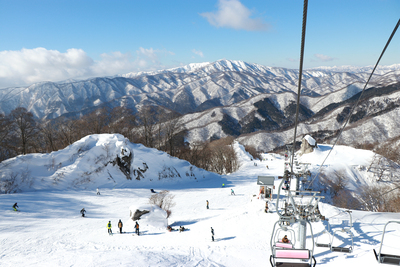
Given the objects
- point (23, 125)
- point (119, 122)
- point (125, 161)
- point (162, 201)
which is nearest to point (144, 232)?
point (162, 201)

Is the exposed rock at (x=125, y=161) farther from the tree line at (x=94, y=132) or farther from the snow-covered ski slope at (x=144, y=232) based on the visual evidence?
the tree line at (x=94, y=132)

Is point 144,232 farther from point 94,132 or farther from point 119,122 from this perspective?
point 94,132

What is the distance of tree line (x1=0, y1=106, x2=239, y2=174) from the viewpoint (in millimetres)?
33531

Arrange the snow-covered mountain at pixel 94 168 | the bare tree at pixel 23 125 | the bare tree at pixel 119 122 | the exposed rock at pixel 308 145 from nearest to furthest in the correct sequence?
the snow-covered mountain at pixel 94 168 → the bare tree at pixel 23 125 → the bare tree at pixel 119 122 → the exposed rock at pixel 308 145

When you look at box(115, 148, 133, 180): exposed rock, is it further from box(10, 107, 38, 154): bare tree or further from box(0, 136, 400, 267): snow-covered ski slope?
box(10, 107, 38, 154): bare tree

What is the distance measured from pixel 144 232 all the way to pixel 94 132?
3350cm

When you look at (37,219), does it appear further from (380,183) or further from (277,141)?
(277,141)

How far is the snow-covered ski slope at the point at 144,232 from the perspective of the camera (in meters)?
14.2

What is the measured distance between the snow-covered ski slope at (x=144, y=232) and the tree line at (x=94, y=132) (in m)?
7.01

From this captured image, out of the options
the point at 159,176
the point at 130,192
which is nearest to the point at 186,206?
the point at 130,192

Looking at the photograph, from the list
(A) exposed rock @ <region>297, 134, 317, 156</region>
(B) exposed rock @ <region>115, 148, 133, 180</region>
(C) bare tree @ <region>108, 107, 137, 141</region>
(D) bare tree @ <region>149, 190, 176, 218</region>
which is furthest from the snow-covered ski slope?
(A) exposed rock @ <region>297, 134, 317, 156</region>

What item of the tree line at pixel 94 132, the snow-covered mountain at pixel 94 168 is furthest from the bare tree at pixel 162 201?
the tree line at pixel 94 132

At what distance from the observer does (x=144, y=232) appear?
19016mm

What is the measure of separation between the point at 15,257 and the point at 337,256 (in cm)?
2134
